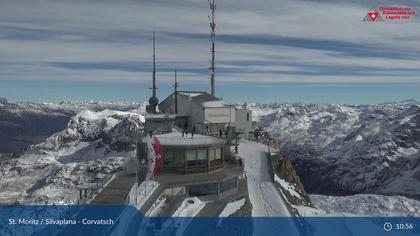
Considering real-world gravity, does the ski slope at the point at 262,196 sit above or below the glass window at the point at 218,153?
below

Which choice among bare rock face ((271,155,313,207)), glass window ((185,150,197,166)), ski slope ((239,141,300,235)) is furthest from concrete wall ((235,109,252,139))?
glass window ((185,150,197,166))

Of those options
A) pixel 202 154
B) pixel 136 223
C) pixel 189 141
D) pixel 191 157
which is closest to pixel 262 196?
pixel 202 154

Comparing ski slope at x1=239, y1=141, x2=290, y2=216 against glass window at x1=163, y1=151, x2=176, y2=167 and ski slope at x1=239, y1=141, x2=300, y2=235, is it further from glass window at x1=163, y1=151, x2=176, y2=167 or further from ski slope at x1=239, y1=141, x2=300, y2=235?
glass window at x1=163, y1=151, x2=176, y2=167

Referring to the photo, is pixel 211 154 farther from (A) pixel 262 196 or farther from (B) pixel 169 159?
(A) pixel 262 196

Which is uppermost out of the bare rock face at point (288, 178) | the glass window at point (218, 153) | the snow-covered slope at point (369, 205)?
the glass window at point (218, 153)

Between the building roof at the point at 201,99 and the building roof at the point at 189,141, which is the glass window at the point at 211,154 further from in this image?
the building roof at the point at 201,99

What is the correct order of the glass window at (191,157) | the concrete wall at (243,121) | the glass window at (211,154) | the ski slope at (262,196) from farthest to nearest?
the concrete wall at (243,121) < the glass window at (211,154) < the glass window at (191,157) < the ski slope at (262,196)

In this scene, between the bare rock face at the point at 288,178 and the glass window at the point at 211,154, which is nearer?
the glass window at the point at 211,154

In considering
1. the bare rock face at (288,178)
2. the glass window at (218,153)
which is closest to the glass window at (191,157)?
the glass window at (218,153)

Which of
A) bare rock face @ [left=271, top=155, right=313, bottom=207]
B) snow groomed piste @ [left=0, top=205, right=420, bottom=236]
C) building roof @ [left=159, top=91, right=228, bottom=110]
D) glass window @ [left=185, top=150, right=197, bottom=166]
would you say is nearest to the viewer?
snow groomed piste @ [left=0, top=205, right=420, bottom=236]

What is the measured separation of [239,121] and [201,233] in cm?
4199

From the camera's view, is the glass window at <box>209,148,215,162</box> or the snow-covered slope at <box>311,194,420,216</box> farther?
the snow-covered slope at <box>311,194,420,216</box>

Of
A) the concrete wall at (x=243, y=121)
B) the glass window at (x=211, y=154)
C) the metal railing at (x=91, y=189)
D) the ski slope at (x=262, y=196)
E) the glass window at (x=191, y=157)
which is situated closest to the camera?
the metal railing at (x=91, y=189)

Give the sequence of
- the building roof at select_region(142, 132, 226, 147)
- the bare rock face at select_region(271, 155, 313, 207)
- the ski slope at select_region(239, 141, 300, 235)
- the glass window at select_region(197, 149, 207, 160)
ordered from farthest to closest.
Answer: the bare rock face at select_region(271, 155, 313, 207), the glass window at select_region(197, 149, 207, 160), the building roof at select_region(142, 132, 226, 147), the ski slope at select_region(239, 141, 300, 235)
